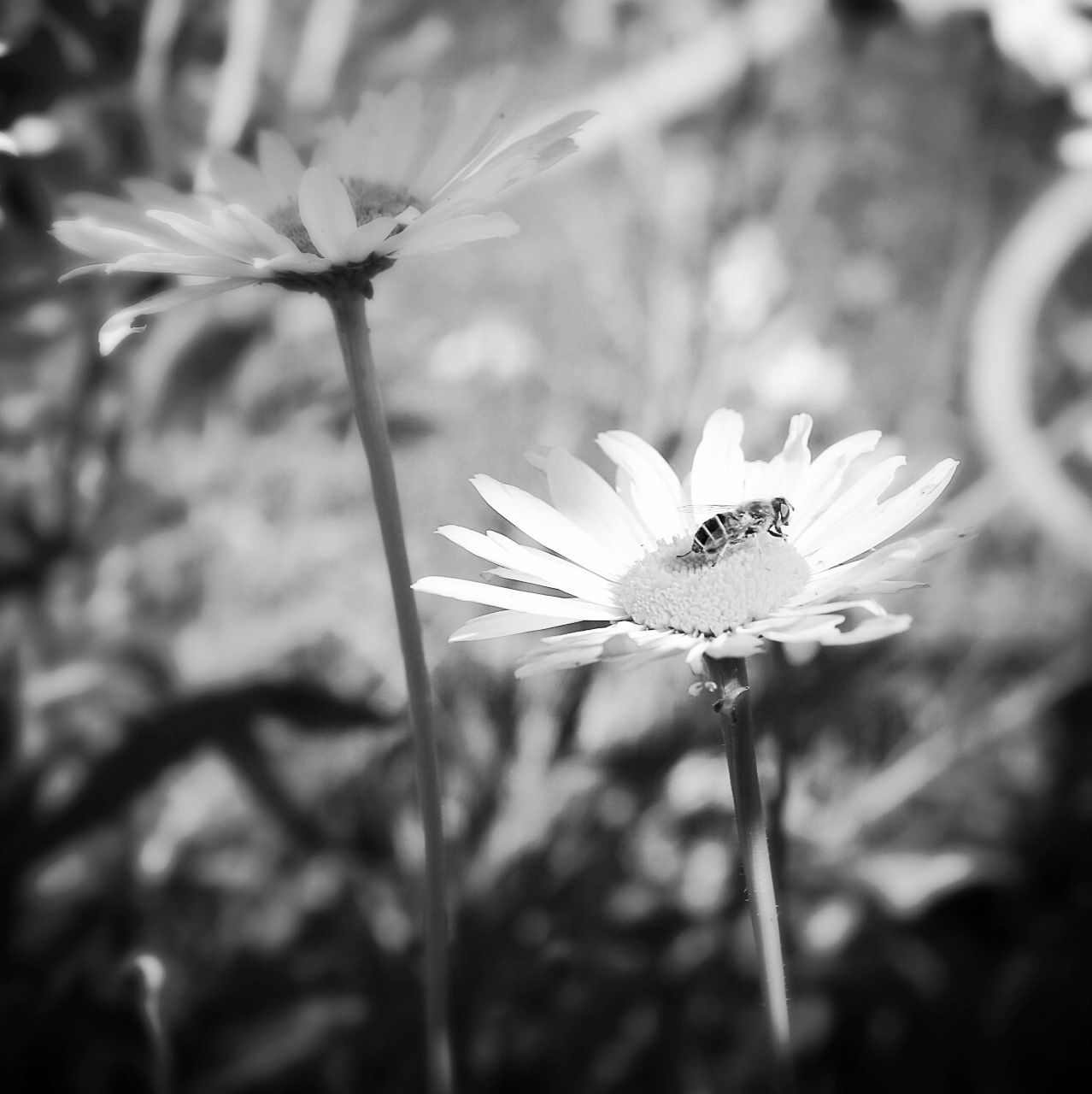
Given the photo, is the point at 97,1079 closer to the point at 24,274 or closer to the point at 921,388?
the point at 24,274

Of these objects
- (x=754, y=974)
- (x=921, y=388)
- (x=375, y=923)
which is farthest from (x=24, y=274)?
(x=921, y=388)

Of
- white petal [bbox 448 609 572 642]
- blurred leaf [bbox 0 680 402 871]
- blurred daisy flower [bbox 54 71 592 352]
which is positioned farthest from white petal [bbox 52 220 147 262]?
blurred leaf [bbox 0 680 402 871]

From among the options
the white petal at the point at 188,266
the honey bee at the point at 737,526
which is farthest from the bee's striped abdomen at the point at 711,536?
the white petal at the point at 188,266

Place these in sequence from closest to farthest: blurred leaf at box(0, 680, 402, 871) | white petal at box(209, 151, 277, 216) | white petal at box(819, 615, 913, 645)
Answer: white petal at box(819, 615, 913, 645), white petal at box(209, 151, 277, 216), blurred leaf at box(0, 680, 402, 871)

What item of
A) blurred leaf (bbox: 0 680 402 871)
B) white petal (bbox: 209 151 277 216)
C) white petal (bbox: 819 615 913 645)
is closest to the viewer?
white petal (bbox: 819 615 913 645)

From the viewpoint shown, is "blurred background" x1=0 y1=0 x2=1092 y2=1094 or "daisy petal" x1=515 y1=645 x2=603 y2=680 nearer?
"daisy petal" x1=515 y1=645 x2=603 y2=680

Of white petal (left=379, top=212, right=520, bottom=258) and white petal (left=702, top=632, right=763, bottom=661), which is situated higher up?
white petal (left=379, top=212, right=520, bottom=258)

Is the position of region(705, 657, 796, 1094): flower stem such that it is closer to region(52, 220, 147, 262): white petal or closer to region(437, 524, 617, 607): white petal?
region(437, 524, 617, 607): white petal
